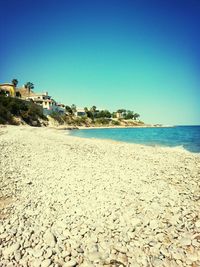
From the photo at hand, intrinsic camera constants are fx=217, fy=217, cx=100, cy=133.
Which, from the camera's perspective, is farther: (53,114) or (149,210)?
(53,114)

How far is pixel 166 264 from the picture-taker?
5023 millimetres

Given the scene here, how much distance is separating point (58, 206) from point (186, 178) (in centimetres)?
645

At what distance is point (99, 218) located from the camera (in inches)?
271

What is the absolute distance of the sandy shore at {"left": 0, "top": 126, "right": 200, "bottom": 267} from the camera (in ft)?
17.4

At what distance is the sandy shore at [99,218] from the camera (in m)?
5.29

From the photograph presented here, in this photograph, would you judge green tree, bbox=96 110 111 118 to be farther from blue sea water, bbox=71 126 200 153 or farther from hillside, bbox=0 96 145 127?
blue sea water, bbox=71 126 200 153

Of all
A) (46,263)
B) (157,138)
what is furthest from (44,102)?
(46,263)

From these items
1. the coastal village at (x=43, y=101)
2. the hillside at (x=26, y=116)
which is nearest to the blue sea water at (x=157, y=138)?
the hillside at (x=26, y=116)

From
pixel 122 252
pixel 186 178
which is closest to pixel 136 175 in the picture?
pixel 186 178

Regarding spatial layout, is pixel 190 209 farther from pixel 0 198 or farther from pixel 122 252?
pixel 0 198

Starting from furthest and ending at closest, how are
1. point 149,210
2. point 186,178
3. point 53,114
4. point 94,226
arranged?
point 53,114 < point 186,178 < point 149,210 < point 94,226

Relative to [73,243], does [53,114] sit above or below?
above

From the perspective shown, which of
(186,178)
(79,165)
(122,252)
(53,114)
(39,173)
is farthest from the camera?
(53,114)

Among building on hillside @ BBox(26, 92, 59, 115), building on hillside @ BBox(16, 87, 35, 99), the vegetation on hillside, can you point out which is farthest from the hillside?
building on hillside @ BBox(16, 87, 35, 99)
